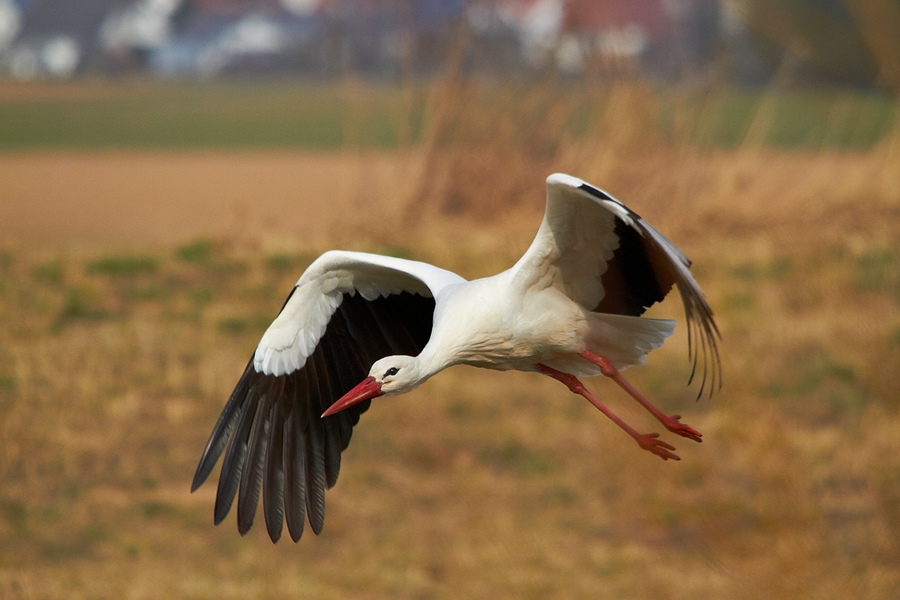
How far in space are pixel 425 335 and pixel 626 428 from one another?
4.12ft

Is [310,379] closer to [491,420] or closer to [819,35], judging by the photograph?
[491,420]

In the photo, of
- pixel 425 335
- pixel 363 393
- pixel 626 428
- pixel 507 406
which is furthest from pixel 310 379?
pixel 507 406

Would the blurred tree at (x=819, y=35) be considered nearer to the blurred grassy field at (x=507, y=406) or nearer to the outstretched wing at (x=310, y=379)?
the blurred grassy field at (x=507, y=406)

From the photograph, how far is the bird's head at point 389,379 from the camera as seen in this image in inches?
184

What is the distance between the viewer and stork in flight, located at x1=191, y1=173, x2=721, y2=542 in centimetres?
468

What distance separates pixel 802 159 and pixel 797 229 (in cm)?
187

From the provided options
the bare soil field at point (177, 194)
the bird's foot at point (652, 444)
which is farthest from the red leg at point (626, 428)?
the bare soil field at point (177, 194)

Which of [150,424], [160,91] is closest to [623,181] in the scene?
[150,424]

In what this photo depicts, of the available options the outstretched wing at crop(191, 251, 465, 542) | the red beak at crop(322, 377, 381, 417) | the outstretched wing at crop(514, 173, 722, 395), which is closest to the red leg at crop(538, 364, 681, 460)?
the outstretched wing at crop(514, 173, 722, 395)

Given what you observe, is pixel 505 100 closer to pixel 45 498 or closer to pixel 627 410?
pixel 627 410

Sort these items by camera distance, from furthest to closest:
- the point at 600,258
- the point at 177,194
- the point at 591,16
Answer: the point at 177,194 < the point at 591,16 < the point at 600,258

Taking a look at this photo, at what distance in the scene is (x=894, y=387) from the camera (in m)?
10.3

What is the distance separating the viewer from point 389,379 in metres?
4.69

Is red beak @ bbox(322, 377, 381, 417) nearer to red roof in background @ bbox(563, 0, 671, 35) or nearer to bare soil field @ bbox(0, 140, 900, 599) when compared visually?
bare soil field @ bbox(0, 140, 900, 599)
